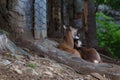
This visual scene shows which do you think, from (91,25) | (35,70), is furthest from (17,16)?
(91,25)

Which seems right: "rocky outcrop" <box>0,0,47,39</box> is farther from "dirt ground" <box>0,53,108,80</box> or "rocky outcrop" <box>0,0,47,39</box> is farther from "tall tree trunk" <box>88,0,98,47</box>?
"tall tree trunk" <box>88,0,98,47</box>

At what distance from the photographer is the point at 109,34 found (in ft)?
55.4

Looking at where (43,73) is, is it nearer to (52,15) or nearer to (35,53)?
(35,53)

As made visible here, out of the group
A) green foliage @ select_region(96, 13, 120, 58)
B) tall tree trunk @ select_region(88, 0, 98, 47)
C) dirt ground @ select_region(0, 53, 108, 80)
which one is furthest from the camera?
green foliage @ select_region(96, 13, 120, 58)

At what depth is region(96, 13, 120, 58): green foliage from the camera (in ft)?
51.4

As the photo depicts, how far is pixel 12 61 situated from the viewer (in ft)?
22.0

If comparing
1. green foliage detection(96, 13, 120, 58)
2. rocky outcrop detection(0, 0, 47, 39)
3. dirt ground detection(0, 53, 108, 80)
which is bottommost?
green foliage detection(96, 13, 120, 58)

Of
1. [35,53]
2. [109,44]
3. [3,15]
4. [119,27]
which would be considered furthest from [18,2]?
[119,27]

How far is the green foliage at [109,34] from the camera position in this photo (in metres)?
15.7

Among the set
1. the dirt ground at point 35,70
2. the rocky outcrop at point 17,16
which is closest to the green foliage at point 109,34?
the rocky outcrop at point 17,16

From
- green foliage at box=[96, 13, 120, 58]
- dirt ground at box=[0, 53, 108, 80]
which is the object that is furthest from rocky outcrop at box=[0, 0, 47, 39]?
green foliage at box=[96, 13, 120, 58]

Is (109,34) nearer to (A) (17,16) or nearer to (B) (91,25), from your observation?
(B) (91,25)

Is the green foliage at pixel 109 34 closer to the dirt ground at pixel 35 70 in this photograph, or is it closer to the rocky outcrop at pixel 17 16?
the rocky outcrop at pixel 17 16

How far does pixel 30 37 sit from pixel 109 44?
330 inches
